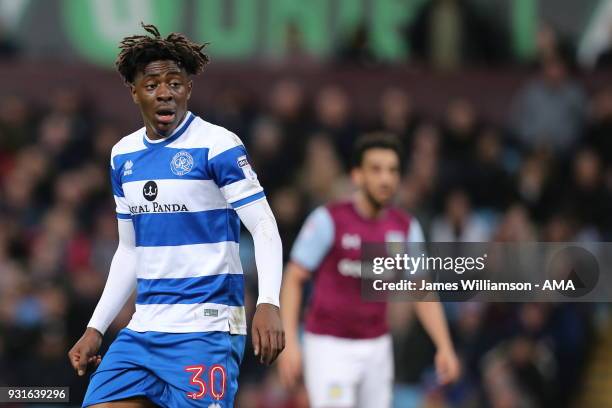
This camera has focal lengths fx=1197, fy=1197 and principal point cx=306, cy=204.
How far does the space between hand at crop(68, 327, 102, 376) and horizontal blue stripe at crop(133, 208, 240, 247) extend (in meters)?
0.54

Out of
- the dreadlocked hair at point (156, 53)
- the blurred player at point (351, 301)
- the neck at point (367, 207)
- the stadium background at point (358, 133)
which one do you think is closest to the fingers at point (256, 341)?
the dreadlocked hair at point (156, 53)

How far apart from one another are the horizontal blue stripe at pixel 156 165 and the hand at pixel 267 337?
732mm

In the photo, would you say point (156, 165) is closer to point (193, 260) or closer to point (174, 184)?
point (174, 184)

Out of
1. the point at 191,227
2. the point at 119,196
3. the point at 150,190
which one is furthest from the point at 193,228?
the point at 119,196

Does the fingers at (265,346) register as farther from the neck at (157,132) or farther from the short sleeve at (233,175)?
the neck at (157,132)

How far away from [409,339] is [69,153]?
4.74 metres

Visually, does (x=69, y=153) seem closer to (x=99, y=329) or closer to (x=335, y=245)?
(x=335, y=245)

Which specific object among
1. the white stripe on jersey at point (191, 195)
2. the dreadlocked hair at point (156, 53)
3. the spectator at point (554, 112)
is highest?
the spectator at point (554, 112)

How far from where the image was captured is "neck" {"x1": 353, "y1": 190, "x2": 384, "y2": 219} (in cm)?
820

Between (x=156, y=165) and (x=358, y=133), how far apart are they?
8032mm

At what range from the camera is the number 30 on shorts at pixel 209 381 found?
5.03 meters

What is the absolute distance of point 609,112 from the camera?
43.4 feet

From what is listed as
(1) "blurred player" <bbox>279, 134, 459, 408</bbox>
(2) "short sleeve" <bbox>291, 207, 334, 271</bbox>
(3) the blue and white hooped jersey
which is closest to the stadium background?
(1) "blurred player" <bbox>279, 134, 459, 408</bbox>

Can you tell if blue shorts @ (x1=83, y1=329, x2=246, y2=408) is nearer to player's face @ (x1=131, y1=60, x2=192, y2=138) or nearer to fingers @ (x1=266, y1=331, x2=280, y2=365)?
fingers @ (x1=266, y1=331, x2=280, y2=365)
